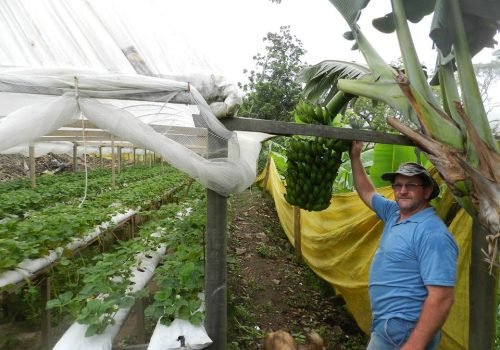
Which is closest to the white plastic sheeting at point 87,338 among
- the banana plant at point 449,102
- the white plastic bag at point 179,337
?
the white plastic bag at point 179,337

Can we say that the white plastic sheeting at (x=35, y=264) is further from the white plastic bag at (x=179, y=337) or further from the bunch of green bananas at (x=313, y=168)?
the bunch of green bananas at (x=313, y=168)

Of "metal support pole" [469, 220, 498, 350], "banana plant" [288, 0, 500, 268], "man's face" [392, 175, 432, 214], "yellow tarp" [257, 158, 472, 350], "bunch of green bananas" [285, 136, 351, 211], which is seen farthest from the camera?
"yellow tarp" [257, 158, 472, 350]

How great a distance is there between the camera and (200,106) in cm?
239

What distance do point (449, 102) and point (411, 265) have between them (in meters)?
1.05

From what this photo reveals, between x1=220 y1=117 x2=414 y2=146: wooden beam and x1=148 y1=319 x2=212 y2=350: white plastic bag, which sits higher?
x1=220 y1=117 x2=414 y2=146: wooden beam

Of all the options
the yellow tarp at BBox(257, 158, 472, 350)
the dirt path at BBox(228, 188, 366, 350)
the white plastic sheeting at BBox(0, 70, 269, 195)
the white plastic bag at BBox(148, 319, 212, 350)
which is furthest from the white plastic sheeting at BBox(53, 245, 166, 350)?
the yellow tarp at BBox(257, 158, 472, 350)

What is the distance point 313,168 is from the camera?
296 centimetres

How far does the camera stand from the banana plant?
7.07 feet

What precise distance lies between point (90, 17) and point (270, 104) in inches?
736

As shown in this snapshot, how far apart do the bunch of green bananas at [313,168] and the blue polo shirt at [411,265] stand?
0.59m

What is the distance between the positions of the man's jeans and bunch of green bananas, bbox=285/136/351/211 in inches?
37.0

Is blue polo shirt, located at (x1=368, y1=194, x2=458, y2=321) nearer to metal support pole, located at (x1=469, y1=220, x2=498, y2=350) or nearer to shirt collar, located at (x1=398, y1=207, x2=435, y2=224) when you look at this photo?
shirt collar, located at (x1=398, y1=207, x2=435, y2=224)

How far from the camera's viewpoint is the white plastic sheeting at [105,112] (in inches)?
87.2

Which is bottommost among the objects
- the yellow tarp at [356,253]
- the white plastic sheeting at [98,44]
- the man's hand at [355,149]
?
the yellow tarp at [356,253]
